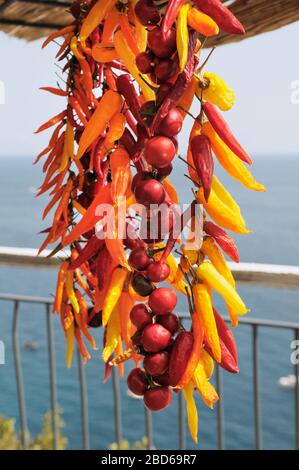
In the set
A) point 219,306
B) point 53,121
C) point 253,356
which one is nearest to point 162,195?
point 53,121

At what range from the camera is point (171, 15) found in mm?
588

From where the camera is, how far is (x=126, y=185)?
65 cm

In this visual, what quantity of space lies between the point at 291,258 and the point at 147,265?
5114 cm

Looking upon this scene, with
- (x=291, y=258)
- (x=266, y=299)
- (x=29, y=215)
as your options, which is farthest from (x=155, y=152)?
(x=29, y=215)

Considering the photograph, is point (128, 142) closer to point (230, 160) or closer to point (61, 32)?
point (230, 160)

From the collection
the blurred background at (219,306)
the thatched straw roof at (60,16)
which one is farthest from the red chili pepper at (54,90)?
the thatched straw roof at (60,16)

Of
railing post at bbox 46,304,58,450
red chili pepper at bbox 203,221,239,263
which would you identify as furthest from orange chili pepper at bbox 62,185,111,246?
railing post at bbox 46,304,58,450

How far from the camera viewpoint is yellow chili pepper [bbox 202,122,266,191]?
63 centimetres

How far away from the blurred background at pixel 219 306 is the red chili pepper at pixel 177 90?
0.18 feet

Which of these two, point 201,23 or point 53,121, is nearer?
point 201,23

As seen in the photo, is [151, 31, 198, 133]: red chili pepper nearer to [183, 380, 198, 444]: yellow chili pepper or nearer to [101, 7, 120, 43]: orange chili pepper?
[101, 7, 120, 43]: orange chili pepper

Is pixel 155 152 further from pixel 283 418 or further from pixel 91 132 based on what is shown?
pixel 283 418

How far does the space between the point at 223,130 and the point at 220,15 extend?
0.34ft

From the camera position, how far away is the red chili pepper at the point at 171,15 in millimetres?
581
